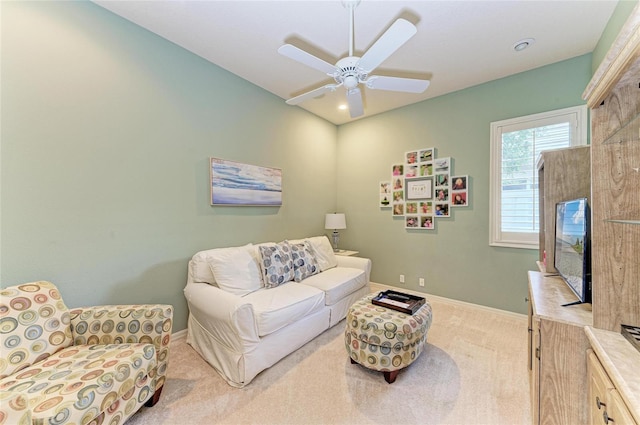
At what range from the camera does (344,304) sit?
9.41 feet

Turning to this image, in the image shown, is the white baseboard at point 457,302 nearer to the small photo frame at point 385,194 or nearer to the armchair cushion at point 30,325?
the small photo frame at point 385,194

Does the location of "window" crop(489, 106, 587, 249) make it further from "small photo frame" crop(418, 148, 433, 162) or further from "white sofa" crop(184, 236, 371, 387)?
"white sofa" crop(184, 236, 371, 387)

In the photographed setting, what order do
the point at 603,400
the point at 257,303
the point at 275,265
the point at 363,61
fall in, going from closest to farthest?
1. the point at 603,400
2. the point at 363,61
3. the point at 257,303
4. the point at 275,265

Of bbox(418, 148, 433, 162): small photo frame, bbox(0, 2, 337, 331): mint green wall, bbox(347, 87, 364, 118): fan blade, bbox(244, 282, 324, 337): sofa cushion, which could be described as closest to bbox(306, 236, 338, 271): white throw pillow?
bbox(244, 282, 324, 337): sofa cushion

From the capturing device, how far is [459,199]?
3283mm

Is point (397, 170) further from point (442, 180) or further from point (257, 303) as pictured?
point (257, 303)

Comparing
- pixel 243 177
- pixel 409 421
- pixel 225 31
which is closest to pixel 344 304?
pixel 409 421

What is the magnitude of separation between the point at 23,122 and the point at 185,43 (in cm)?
144

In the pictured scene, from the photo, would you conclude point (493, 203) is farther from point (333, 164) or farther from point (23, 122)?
point (23, 122)

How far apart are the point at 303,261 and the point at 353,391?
4.67 ft

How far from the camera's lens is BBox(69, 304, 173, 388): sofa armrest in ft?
5.29

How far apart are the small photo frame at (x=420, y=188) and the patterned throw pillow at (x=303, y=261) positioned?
1687 millimetres

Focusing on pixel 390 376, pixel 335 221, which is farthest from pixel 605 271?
pixel 335 221

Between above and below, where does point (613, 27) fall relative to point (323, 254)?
above
